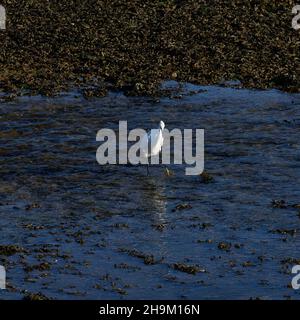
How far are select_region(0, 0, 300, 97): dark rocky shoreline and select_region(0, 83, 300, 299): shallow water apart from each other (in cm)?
91

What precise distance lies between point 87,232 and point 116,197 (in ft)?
5.89

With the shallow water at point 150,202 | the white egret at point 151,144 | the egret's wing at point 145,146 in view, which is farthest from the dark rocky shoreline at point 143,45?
the egret's wing at point 145,146

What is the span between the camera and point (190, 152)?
65.9ft

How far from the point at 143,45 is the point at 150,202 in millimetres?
10305

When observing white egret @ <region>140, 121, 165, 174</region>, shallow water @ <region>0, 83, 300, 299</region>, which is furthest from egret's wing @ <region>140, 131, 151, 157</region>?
shallow water @ <region>0, 83, 300, 299</region>

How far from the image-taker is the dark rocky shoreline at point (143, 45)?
81.3ft

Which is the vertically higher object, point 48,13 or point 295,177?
point 48,13

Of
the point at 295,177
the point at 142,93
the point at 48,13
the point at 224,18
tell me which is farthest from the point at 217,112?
the point at 48,13

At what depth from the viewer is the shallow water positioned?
1414 cm

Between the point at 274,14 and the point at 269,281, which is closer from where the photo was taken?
the point at 269,281

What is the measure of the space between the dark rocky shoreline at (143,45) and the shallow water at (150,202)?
91 cm

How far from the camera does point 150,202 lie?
1744cm

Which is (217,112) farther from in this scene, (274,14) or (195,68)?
(274,14)

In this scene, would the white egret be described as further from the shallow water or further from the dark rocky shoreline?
the dark rocky shoreline
